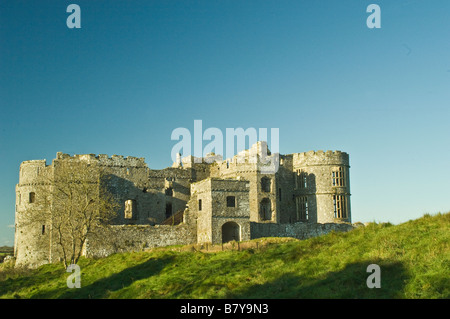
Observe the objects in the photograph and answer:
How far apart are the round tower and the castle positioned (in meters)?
0.11

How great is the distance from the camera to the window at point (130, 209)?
50.9 meters

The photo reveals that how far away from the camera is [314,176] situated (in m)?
55.9

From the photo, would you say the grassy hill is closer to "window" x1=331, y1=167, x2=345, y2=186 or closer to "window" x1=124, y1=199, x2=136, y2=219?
"window" x1=124, y1=199, x2=136, y2=219

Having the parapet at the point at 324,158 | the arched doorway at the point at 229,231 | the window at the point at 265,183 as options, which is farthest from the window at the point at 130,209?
the parapet at the point at 324,158

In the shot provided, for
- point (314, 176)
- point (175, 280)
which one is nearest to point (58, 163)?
point (175, 280)

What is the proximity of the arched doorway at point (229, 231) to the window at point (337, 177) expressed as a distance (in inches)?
629

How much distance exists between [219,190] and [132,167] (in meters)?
11.5

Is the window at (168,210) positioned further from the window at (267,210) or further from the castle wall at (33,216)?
the castle wall at (33,216)

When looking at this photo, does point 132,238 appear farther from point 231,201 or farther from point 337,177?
point 337,177

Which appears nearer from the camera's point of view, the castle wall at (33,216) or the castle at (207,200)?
the castle at (207,200)

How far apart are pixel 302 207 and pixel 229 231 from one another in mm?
13894

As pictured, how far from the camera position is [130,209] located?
175 ft

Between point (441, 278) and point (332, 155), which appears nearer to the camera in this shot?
point (441, 278)
